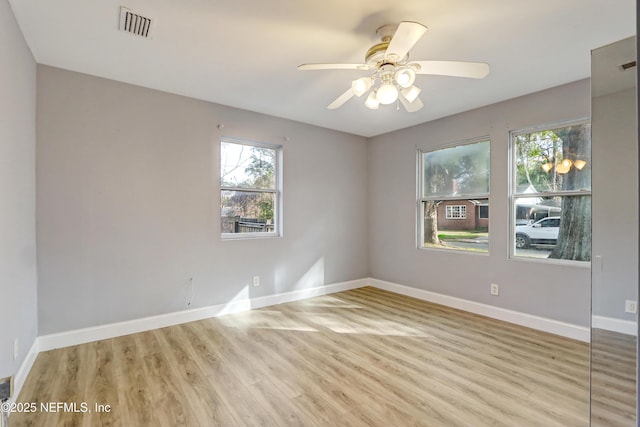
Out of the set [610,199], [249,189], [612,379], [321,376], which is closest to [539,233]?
[610,199]

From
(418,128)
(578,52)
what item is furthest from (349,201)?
(578,52)

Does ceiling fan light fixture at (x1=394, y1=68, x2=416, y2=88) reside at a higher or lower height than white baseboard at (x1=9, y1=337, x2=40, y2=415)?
higher

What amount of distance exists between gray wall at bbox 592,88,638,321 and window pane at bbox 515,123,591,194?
1.86m

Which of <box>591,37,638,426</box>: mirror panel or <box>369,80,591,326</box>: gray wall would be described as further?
<box>369,80,591,326</box>: gray wall

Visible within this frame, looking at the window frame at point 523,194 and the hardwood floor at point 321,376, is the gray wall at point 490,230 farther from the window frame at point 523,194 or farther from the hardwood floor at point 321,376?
the hardwood floor at point 321,376

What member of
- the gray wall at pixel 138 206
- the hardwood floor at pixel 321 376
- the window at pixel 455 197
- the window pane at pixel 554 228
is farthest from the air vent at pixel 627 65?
the gray wall at pixel 138 206

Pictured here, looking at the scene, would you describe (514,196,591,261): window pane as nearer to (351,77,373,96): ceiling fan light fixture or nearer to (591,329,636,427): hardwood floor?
(591,329,636,427): hardwood floor

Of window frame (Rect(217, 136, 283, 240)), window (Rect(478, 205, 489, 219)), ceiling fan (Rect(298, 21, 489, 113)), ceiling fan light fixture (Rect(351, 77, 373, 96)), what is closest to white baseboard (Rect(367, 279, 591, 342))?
window (Rect(478, 205, 489, 219))

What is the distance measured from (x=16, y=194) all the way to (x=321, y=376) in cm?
254

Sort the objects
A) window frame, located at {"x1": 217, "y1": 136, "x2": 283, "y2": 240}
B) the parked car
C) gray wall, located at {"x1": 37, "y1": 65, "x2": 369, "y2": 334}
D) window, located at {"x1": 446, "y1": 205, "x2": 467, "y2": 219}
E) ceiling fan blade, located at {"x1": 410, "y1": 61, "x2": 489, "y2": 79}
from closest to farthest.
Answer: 1. ceiling fan blade, located at {"x1": 410, "y1": 61, "x2": 489, "y2": 79}
2. gray wall, located at {"x1": 37, "y1": 65, "x2": 369, "y2": 334}
3. the parked car
4. window frame, located at {"x1": 217, "y1": 136, "x2": 283, "y2": 240}
5. window, located at {"x1": 446, "y1": 205, "x2": 467, "y2": 219}

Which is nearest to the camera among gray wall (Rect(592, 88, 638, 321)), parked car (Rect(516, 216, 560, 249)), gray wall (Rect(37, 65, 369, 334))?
gray wall (Rect(592, 88, 638, 321))

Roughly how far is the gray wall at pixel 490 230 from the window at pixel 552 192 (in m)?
0.11

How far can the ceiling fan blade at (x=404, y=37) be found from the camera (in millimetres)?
1669

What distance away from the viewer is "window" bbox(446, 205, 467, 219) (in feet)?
13.3
